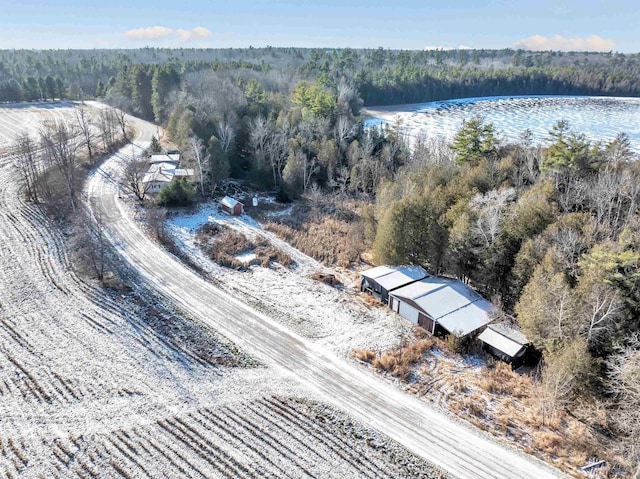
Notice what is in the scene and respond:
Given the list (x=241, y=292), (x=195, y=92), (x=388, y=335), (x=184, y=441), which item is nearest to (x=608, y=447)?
(x=388, y=335)

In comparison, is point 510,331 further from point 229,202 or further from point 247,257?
point 229,202

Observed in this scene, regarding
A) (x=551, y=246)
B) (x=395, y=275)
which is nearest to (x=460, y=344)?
(x=395, y=275)

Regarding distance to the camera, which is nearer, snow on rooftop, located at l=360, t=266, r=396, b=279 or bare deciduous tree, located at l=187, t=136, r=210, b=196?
snow on rooftop, located at l=360, t=266, r=396, b=279

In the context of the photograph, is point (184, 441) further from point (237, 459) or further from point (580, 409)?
point (580, 409)

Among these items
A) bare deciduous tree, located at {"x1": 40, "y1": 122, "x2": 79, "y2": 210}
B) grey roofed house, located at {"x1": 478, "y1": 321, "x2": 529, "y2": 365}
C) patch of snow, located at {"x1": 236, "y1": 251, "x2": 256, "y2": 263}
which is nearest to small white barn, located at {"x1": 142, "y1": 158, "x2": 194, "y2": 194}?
bare deciduous tree, located at {"x1": 40, "y1": 122, "x2": 79, "y2": 210}

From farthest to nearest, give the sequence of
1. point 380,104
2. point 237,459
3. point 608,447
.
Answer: point 380,104
point 608,447
point 237,459

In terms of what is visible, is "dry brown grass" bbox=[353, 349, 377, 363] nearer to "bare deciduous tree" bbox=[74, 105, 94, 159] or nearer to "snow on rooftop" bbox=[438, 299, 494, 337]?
"snow on rooftop" bbox=[438, 299, 494, 337]

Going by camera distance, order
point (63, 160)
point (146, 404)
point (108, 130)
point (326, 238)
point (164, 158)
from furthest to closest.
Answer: point (108, 130) < point (164, 158) < point (326, 238) < point (63, 160) < point (146, 404)
